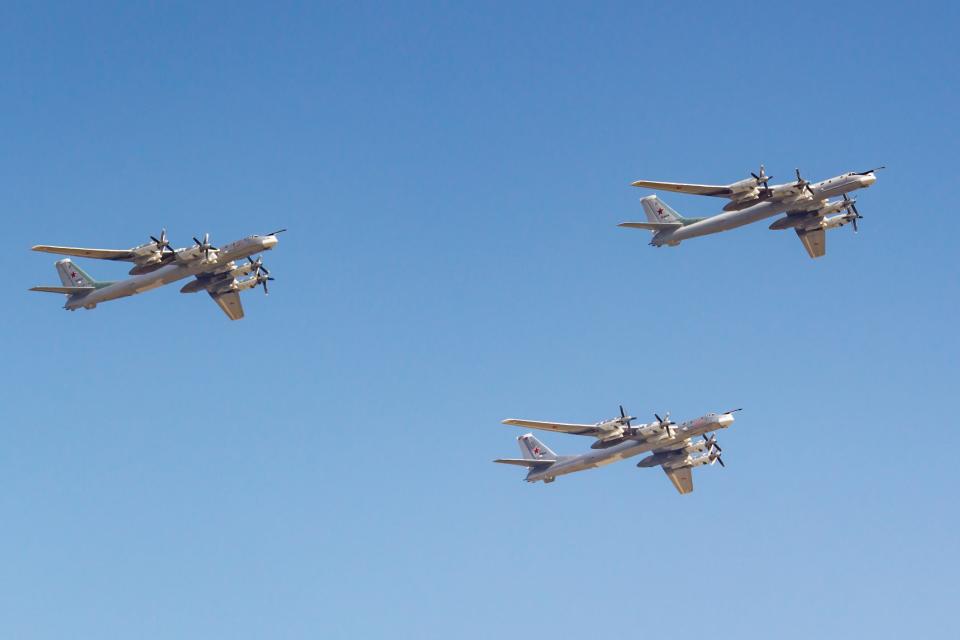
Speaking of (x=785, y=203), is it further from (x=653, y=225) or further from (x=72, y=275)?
(x=72, y=275)

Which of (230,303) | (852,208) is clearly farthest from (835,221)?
(230,303)

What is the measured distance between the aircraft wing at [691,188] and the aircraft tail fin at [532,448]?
1017 inches

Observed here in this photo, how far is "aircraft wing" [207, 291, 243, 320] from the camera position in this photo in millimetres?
104000

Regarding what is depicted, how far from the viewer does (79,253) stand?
312 ft

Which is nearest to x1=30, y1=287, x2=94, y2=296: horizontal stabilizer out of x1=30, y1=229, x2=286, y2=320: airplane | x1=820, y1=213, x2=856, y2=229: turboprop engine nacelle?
x1=30, y1=229, x2=286, y2=320: airplane

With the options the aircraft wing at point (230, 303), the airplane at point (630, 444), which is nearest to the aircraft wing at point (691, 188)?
the airplane at point (630, 444)

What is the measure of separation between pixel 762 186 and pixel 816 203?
523 centimetres

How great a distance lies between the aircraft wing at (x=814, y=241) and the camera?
107125mm

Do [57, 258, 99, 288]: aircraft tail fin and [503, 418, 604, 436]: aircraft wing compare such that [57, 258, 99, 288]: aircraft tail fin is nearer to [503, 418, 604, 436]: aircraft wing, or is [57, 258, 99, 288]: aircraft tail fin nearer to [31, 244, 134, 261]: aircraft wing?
[31, 244, 134, 261]: aircraft wing

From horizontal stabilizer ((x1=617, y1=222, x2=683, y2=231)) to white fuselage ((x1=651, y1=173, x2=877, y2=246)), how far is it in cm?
230

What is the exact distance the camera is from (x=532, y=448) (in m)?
112

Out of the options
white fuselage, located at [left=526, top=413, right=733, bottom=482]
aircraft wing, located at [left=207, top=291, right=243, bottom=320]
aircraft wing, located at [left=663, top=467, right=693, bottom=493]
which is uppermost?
aircraft wing, located at [left=207, top=291, right=243, bottom=320]

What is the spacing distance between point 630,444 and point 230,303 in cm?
3423

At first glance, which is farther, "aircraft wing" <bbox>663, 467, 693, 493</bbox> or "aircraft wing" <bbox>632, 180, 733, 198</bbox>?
"aircraft wing" <bbox>663, 467, 693, 493</bbox>
